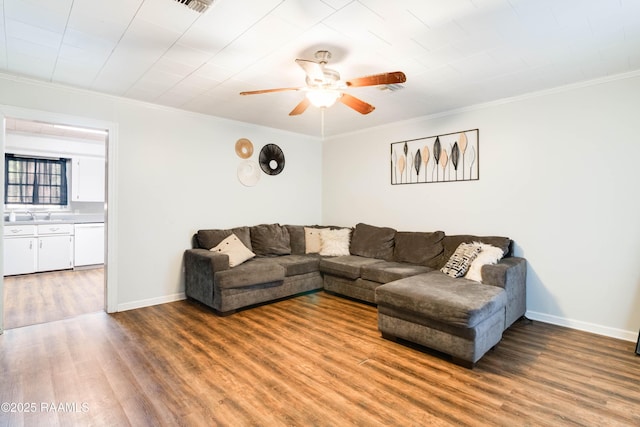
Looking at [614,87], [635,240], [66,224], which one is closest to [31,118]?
[66,224]

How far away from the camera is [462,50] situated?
2543 millimetres

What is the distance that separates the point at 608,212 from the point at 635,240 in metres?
0.33

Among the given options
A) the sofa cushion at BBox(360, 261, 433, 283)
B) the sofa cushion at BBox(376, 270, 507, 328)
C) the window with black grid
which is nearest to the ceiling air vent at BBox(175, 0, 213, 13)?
the sofa cushion at BBox(376, 270, 507, 328)

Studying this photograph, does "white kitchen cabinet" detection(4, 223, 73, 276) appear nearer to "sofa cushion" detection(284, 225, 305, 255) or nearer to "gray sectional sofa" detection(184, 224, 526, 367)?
"gray sectional sofa" detection(184, 224, 526, 367)

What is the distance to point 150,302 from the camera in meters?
4.01

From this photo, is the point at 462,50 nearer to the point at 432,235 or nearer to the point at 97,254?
the point at 432,235

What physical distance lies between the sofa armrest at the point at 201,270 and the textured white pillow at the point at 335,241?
1700 millimetres

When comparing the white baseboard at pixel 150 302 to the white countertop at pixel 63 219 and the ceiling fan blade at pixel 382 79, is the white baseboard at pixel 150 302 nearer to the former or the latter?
the white countertop at pixel 63 219

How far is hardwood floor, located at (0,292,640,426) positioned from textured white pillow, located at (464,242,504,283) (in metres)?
0.66

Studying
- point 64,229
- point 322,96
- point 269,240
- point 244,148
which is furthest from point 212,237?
point 64,229

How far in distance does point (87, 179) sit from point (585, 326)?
8308 millimetres

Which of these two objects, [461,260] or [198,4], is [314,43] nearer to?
[198,4]

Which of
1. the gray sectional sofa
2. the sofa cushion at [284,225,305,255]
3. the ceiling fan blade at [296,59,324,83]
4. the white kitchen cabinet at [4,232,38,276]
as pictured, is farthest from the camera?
the white kitchen cabinet at [4,232,38,276]

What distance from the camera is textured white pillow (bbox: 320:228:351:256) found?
16.0 feet
